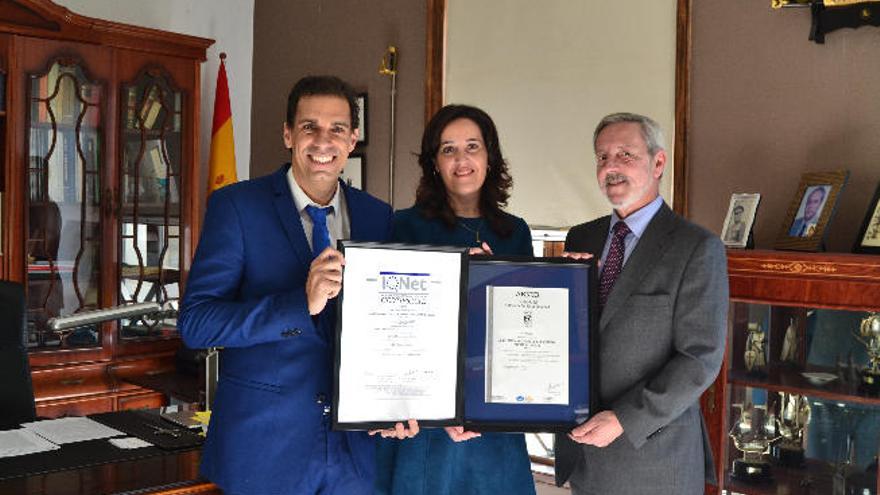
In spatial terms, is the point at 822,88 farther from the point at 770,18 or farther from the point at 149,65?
the point at 149,65

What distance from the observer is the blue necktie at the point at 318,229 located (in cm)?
188

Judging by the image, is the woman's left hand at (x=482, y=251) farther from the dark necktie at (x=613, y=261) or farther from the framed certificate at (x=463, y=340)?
the dark necktie at (x=613, y=261)

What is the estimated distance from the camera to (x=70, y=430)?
7.61 feet

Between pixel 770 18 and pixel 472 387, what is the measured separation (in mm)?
1918

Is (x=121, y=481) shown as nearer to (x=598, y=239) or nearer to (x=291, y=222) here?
(x=291, y=222)

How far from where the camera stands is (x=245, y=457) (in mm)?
1799

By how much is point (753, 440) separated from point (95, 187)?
322 cm

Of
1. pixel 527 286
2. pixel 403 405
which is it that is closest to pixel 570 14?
pixel 527 286

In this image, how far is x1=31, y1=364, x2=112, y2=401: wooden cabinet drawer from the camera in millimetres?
4215

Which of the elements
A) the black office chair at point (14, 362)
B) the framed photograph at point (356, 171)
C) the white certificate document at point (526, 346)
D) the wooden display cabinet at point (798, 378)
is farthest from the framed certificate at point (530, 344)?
the framed photograph at point (356, 171)

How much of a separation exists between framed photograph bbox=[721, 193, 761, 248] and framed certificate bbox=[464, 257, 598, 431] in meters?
1.13

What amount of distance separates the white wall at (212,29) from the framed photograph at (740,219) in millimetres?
3313

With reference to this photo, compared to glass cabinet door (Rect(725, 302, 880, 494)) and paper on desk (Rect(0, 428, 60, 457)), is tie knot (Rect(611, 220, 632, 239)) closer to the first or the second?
glass cabinet door (Rect(725, 302, 880, 494))

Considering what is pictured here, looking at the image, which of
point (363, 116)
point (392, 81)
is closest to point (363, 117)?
point (363, 116)
